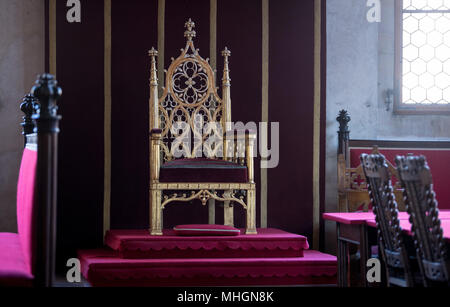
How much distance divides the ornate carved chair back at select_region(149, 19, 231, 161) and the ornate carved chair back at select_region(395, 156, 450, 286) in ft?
8.22

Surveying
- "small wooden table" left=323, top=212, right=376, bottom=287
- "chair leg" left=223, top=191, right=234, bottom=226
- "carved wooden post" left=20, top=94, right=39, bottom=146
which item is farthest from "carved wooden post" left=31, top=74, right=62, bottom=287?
"chair leg" left=223, top=191, right=234, bottom=226

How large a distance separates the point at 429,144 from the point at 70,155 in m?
2.84

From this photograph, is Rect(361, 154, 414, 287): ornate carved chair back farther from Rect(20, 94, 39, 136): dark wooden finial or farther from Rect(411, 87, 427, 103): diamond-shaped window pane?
Rect(411, 87, 427, 103): diamond-shaped window pane

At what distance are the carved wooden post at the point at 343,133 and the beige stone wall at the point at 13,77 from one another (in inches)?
93.9

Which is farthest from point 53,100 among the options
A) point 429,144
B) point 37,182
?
point 429,144

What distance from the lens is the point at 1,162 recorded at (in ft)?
15.5

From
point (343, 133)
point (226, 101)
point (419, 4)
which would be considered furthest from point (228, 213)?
point (419, 4)

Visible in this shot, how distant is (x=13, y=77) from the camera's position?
15.5ft

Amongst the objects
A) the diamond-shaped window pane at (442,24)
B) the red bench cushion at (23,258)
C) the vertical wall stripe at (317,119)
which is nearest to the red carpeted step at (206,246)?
the vertical wall stripe at (317,119)

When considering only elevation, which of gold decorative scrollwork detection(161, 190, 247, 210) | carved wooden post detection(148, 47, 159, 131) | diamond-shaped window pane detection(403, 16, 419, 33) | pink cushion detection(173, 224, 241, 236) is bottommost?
pink cushion detection(173, 224, 241, 236)

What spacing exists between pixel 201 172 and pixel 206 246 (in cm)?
49

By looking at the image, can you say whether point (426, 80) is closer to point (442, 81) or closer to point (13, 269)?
point (442, 81)

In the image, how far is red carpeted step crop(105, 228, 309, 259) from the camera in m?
3.90
